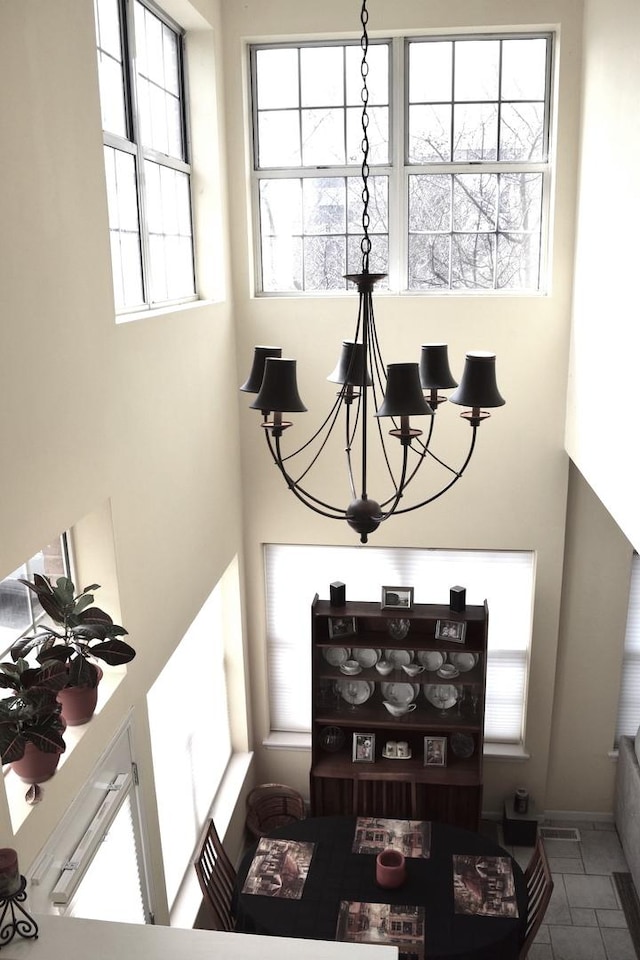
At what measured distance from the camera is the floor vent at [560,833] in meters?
6.09

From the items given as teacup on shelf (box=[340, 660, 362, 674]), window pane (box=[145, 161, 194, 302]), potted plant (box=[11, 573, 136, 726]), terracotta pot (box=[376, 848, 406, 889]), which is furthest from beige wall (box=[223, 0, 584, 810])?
potted plant (box=[11, 573, 136, 726])

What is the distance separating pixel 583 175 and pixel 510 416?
1.49 meters

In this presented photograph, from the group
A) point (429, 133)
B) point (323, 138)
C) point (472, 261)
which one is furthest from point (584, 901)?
point (323, 138)

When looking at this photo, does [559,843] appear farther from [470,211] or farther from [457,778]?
[470,211]

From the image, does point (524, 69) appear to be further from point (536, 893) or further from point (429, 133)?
point (536, 893)

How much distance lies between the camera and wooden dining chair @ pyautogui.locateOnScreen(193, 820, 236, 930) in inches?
174

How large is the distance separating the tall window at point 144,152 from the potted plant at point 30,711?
73.2 inches

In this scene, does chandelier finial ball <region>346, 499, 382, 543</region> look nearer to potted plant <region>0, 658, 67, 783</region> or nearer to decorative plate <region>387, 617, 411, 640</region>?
potted plant <region>0, 658, 67, 783</region>

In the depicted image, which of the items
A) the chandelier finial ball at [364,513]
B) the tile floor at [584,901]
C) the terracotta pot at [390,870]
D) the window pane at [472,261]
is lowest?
the tile floor at [584,901]

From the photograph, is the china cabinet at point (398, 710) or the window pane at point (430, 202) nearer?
the window pane at point (430, 202)

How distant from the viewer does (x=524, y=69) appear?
515cm

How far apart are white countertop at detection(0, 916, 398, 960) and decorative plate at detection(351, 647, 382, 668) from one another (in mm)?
3940

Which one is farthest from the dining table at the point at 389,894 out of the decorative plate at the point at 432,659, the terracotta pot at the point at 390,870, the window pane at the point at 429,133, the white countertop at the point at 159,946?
the window pane at the point at 429,133

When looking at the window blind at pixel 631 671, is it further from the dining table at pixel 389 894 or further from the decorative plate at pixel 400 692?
the dining table at pixel 389 894
